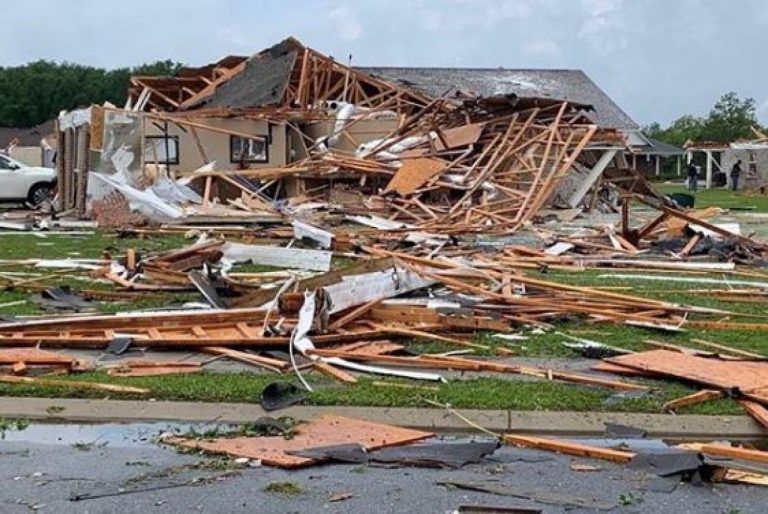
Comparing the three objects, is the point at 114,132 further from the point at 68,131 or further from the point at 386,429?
the point at 386,429

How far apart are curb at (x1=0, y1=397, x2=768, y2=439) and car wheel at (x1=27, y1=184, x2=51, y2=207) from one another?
82.5 feet

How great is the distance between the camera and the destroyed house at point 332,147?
2469 centimetres

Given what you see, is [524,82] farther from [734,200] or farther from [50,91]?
[50,91]

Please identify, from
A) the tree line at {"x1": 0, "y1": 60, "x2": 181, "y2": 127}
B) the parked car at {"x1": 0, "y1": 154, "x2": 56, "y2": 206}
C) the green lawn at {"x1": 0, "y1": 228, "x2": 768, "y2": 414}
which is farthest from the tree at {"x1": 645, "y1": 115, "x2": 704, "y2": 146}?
the green lawn at {"x1": 0, "y1": 228, "x2": 768, "y2": 414}

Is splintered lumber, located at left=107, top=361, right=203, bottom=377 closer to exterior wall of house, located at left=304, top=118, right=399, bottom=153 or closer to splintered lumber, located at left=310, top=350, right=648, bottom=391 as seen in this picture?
splintered lumber, located at left=310, top=350, right=648, bottom=391

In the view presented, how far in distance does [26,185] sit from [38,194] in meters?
0.44

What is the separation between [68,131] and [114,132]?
2109 millimetres

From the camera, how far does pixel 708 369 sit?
7477mm

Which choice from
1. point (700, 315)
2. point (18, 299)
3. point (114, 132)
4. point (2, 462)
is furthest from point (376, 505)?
point (114, 132)

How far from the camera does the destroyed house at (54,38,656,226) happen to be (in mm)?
24688

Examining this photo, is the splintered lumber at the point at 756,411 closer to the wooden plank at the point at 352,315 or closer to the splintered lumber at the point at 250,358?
the splintered lumber at the point at 250,358

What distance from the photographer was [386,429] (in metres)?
6.19

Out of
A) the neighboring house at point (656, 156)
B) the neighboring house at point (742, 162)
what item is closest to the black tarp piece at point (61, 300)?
the neighboring house at point (742, 162)

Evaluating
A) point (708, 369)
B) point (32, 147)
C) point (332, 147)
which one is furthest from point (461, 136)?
point (32, 147)
